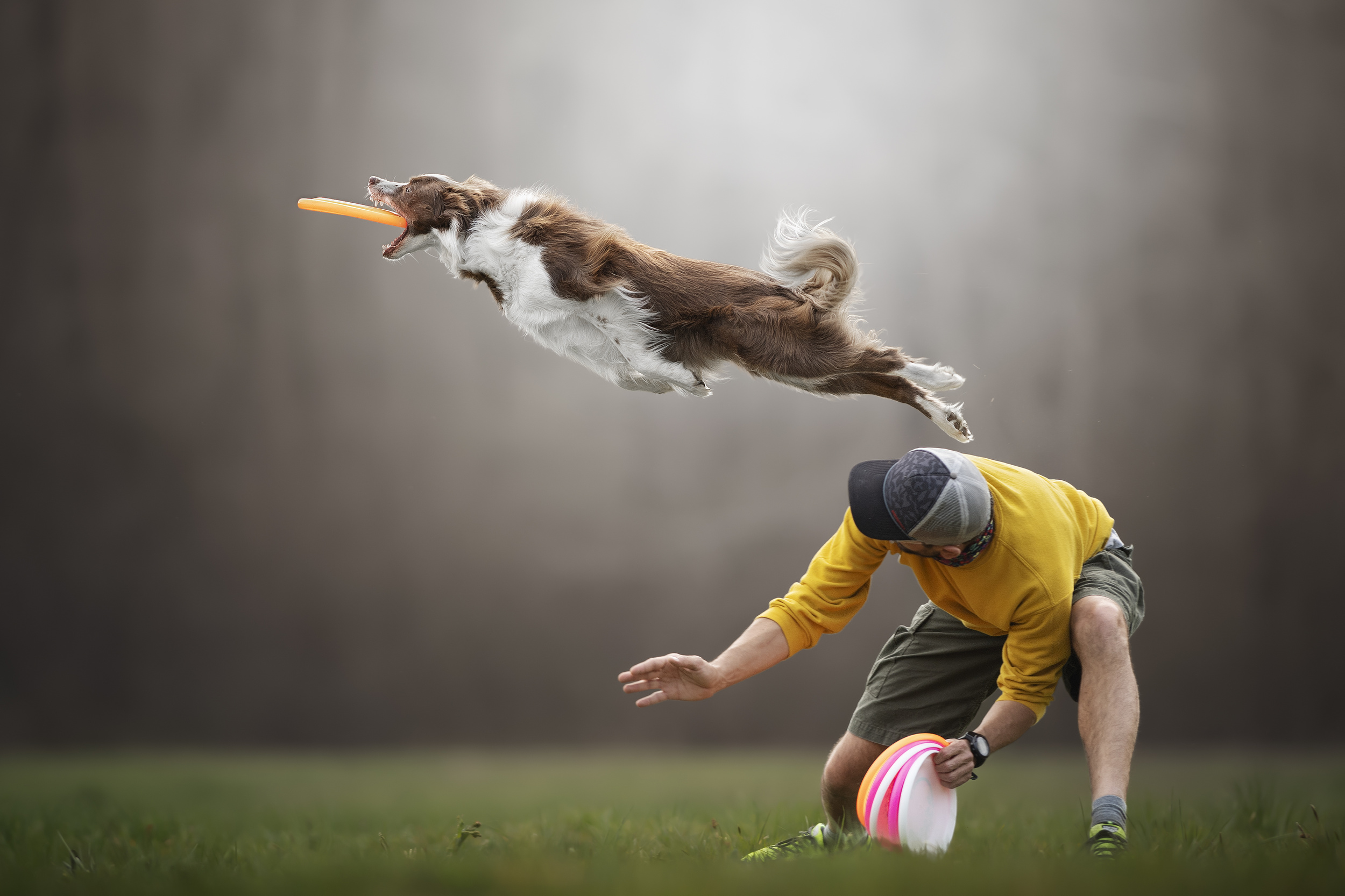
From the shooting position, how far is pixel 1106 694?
2.28 metres

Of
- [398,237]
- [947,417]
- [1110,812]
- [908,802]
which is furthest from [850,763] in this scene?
[398,237]

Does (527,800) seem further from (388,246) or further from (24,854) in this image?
(388,246)

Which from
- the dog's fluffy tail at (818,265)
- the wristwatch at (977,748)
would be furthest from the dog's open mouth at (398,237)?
the wristwatch at (977,748)

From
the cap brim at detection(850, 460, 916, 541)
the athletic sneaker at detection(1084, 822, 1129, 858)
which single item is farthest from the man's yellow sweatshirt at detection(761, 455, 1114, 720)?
the athletic sneaker at detection(1084, 822, 1129, 858)

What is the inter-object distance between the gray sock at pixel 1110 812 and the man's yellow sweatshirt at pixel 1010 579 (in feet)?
0.88

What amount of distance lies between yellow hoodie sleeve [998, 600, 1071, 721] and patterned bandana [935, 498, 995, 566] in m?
0.23

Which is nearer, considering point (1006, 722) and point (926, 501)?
point (926, 501)

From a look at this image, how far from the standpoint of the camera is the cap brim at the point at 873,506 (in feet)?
7.34

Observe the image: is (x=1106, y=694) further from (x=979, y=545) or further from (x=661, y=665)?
(x=661, y=665)

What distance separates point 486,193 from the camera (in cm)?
228

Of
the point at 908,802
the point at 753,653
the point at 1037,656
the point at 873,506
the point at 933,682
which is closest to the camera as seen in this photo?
the point at 908,802

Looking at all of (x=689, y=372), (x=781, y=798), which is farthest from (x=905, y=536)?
(x=781, y=798)

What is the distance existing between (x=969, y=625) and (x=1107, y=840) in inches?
26.6

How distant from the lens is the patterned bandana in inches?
90.0
